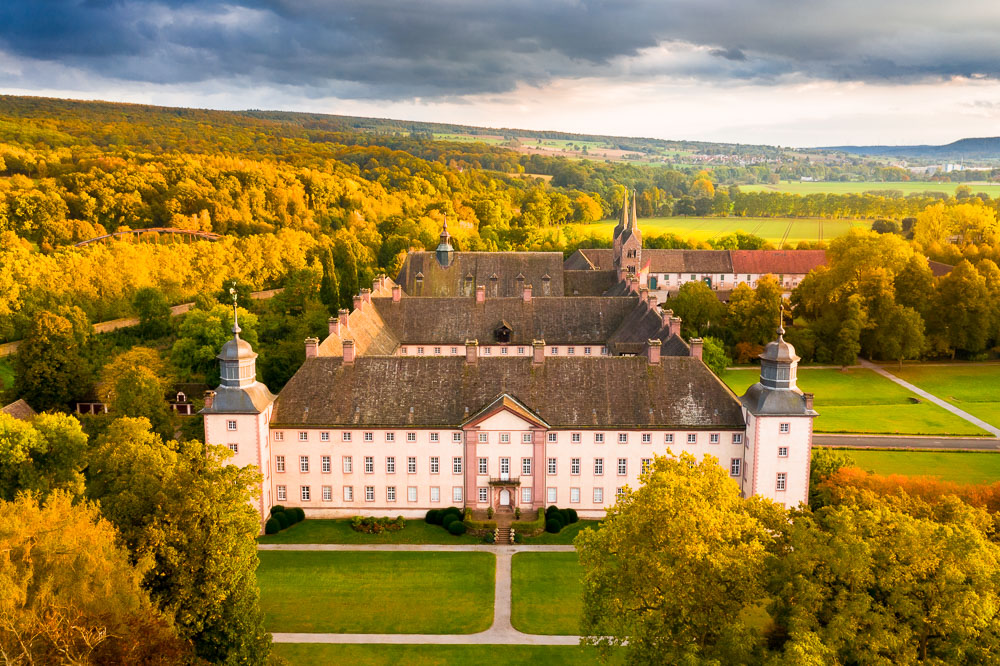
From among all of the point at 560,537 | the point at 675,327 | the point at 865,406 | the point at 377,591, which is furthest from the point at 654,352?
the point at 865,406

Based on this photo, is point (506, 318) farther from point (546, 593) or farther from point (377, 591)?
point (377, 591)

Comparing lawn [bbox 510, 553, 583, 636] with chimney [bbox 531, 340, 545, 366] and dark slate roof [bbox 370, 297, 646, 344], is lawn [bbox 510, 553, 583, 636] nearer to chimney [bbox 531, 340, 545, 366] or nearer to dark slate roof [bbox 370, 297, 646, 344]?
chimney [bbox 531, 340, 545, 366]

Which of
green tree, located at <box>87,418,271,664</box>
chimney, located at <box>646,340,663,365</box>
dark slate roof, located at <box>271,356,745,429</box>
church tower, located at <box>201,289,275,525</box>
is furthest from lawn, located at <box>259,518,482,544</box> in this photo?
chimney, located at <box>646,340,663,365</box>

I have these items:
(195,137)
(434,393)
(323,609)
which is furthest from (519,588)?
(195,137)

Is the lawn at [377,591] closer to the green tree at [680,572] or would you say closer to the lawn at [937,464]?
the green tree at [680,572]

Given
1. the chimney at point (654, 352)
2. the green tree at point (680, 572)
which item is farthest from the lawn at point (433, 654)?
the chimney at point (654, 352)
